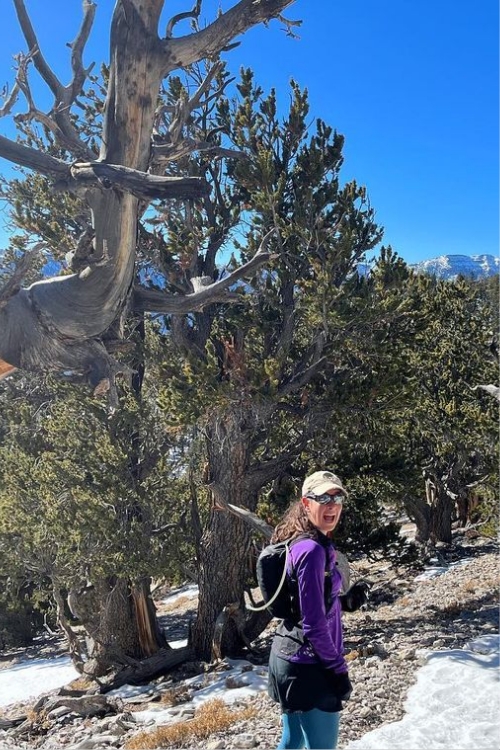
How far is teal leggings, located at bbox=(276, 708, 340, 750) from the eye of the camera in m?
2.37

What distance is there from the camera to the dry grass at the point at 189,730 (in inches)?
Answer: 197

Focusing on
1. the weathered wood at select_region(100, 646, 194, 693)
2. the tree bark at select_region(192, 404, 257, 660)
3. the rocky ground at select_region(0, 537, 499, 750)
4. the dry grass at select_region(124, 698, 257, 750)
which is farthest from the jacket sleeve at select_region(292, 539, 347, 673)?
the weathered wood at select_region(100, 646, 194, 693)

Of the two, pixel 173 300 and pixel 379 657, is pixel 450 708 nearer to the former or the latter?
pixel 379 657

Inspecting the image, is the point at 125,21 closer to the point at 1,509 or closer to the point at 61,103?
the point at 61,103

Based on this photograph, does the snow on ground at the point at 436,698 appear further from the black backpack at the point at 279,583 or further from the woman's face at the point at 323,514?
the woman's face at the point at 323,514

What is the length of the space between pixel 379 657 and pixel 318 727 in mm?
4726

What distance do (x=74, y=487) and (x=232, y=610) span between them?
3.13m

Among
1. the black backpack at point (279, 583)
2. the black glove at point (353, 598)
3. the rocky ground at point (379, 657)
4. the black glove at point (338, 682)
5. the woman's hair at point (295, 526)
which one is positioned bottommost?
the rocky ground at point (379, 657)

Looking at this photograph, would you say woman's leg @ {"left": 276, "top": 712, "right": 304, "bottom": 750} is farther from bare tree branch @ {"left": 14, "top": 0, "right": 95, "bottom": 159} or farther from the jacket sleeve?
bare tree branch @ {"left": 14, "top": 0, "right": 95, "bottom": 159}

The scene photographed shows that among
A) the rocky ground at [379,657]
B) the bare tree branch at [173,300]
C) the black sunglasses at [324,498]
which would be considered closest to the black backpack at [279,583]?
the black sunglasses at [324,498]

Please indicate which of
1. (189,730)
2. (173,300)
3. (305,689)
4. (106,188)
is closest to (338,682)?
(305,689)

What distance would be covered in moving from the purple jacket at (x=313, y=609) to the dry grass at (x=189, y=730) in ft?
11.4

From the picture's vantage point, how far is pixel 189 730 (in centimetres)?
516

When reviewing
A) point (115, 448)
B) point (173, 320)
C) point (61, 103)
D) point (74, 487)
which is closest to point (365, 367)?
point (173, 320)
